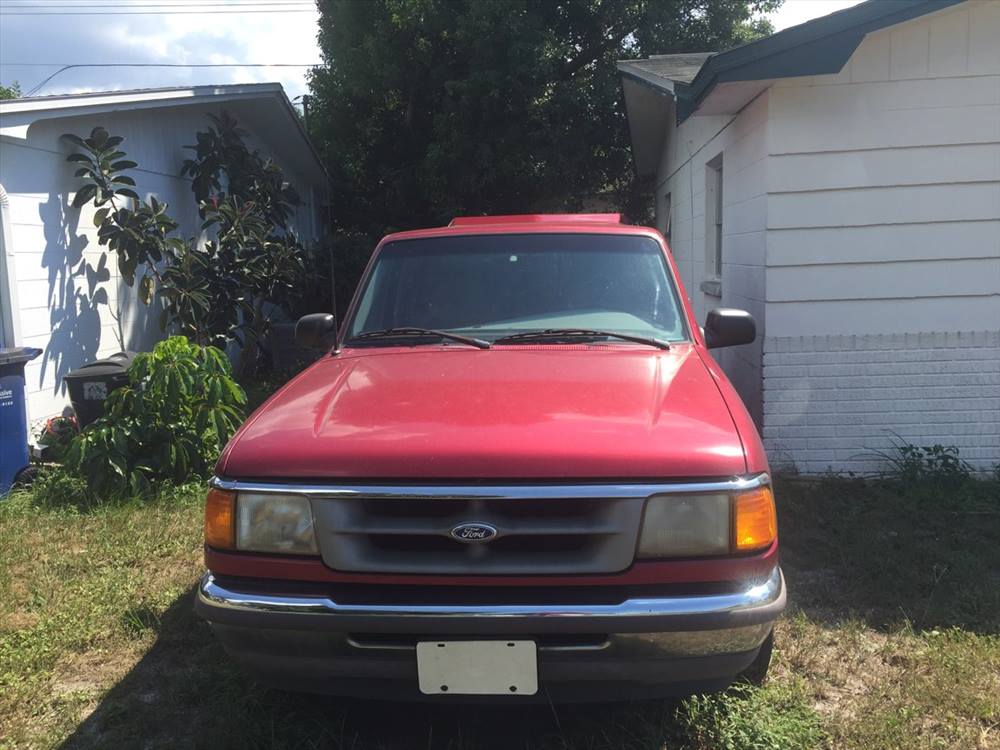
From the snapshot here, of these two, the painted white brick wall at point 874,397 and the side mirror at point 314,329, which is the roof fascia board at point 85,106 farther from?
the painted white brick wall at point 874,397

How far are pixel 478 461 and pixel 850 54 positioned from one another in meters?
4.28

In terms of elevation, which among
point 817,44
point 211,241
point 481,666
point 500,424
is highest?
point 817,44

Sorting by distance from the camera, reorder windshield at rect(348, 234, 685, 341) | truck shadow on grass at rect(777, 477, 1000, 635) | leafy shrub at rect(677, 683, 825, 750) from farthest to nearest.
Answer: truck shadow on grass at rect(777, 477, 1000, 635)
windshield at rect(348, 234, 685, 341)
leafy shrub at rect(677, 683, 825, 750)

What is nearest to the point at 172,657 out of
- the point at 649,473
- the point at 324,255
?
the point at 649,473

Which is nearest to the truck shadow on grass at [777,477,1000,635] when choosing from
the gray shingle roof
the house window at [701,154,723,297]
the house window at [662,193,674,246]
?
the house window at [701,154,723,297]

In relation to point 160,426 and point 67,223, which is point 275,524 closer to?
point 160,426

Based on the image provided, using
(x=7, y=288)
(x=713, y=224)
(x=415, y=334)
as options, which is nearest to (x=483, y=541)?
(x=415, y=334)

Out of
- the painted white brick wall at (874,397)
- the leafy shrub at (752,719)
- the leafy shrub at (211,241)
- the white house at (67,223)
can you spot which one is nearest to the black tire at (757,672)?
the leafy shrub at (752,719)

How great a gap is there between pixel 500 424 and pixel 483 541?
1.21ft

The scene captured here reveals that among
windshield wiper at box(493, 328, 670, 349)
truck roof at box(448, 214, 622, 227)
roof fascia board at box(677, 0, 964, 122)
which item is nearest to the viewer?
windshield wiper at box(493, 328, 670, 349)

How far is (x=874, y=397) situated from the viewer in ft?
19.7

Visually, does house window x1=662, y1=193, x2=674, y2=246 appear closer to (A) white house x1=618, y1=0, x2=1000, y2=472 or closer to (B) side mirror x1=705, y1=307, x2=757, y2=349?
(A) white house x1=618, y1=0, x2=1000, y2=472

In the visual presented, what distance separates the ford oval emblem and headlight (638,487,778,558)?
44 centimetres

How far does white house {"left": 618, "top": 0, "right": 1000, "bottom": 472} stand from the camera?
5.56 meters
